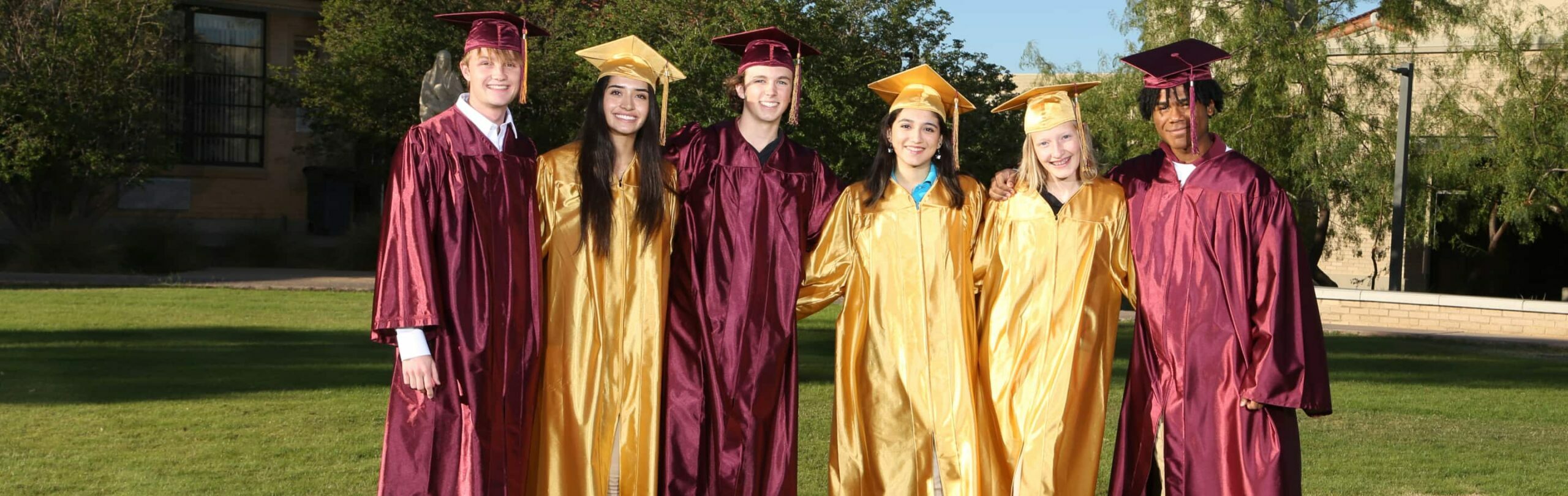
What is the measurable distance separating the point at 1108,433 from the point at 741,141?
4709 millimetres

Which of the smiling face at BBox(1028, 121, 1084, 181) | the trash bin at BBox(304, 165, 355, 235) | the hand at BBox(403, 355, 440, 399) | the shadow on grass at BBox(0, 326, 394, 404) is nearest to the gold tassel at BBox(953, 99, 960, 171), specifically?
the smiling face at BBox(1028, 121, 1084, 181)

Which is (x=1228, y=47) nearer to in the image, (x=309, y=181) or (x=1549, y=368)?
(x=1549, y=368)

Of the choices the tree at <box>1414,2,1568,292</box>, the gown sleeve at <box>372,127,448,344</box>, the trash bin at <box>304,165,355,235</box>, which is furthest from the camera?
the trash bin at <box>304,165,355,235</box>

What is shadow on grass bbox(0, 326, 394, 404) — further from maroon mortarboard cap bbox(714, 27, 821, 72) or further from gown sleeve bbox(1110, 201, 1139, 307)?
gown sleeve bbox(1110, 201, 1139, 307)

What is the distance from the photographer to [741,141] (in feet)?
14.8

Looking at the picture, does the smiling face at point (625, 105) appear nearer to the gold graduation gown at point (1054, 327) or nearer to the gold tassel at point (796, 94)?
the gold tassel at point (796, 94)

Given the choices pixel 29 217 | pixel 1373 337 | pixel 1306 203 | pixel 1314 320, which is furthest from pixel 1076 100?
pixel 29 217

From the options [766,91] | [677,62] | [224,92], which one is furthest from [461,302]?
[224,92]

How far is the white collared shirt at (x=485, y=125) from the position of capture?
13.6 ft

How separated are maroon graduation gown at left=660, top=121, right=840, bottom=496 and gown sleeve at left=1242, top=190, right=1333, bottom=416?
4.79ft

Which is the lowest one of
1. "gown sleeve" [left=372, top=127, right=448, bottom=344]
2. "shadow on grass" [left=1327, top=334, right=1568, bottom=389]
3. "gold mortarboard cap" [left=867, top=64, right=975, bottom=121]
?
"shadow on grass" [left=1327, top=334, right=1568, bottom=389]

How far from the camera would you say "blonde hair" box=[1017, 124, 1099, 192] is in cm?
450

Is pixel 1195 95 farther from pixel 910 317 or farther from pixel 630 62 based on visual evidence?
pixel 630 62

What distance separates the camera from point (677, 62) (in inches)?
763
